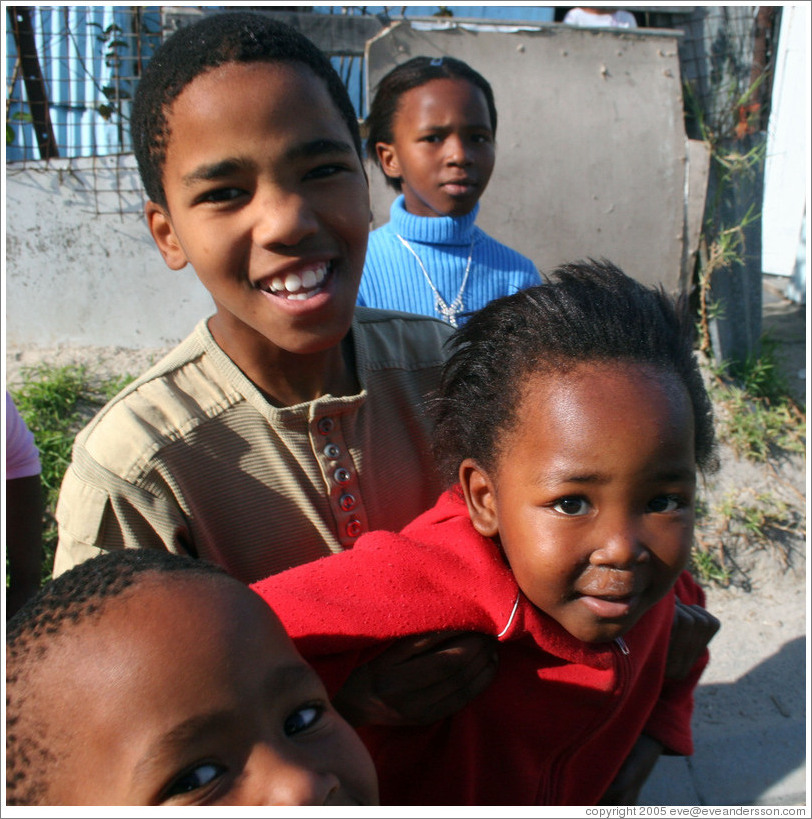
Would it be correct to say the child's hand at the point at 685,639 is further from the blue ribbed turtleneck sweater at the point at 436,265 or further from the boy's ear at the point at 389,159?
the boy's ear at the point at 389,159

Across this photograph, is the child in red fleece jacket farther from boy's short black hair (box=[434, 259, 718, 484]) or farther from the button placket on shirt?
the button placket on shirt

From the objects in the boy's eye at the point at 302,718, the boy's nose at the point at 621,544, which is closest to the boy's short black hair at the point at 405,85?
the boy's nose at the point at 621,544

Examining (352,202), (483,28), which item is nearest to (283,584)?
(352,202)

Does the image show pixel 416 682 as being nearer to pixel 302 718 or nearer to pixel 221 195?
pixel 302 718

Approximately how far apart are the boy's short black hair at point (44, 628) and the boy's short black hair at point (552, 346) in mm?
548

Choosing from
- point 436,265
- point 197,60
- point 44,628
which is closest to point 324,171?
point 197,60

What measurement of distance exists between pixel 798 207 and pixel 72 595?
20.4 feet

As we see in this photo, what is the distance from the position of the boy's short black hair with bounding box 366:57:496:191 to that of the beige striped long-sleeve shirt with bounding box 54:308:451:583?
166cm

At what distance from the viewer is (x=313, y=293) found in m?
1.41

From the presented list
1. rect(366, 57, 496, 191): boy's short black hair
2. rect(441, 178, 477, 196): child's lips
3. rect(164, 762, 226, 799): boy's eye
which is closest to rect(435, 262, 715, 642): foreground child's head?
rect(164, 762, 226, 799): boy's eye

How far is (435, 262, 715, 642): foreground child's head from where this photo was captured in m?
1.23

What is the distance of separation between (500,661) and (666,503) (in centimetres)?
41

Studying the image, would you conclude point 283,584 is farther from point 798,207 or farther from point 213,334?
point 798,207

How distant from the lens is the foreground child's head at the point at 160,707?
36.7 inches
